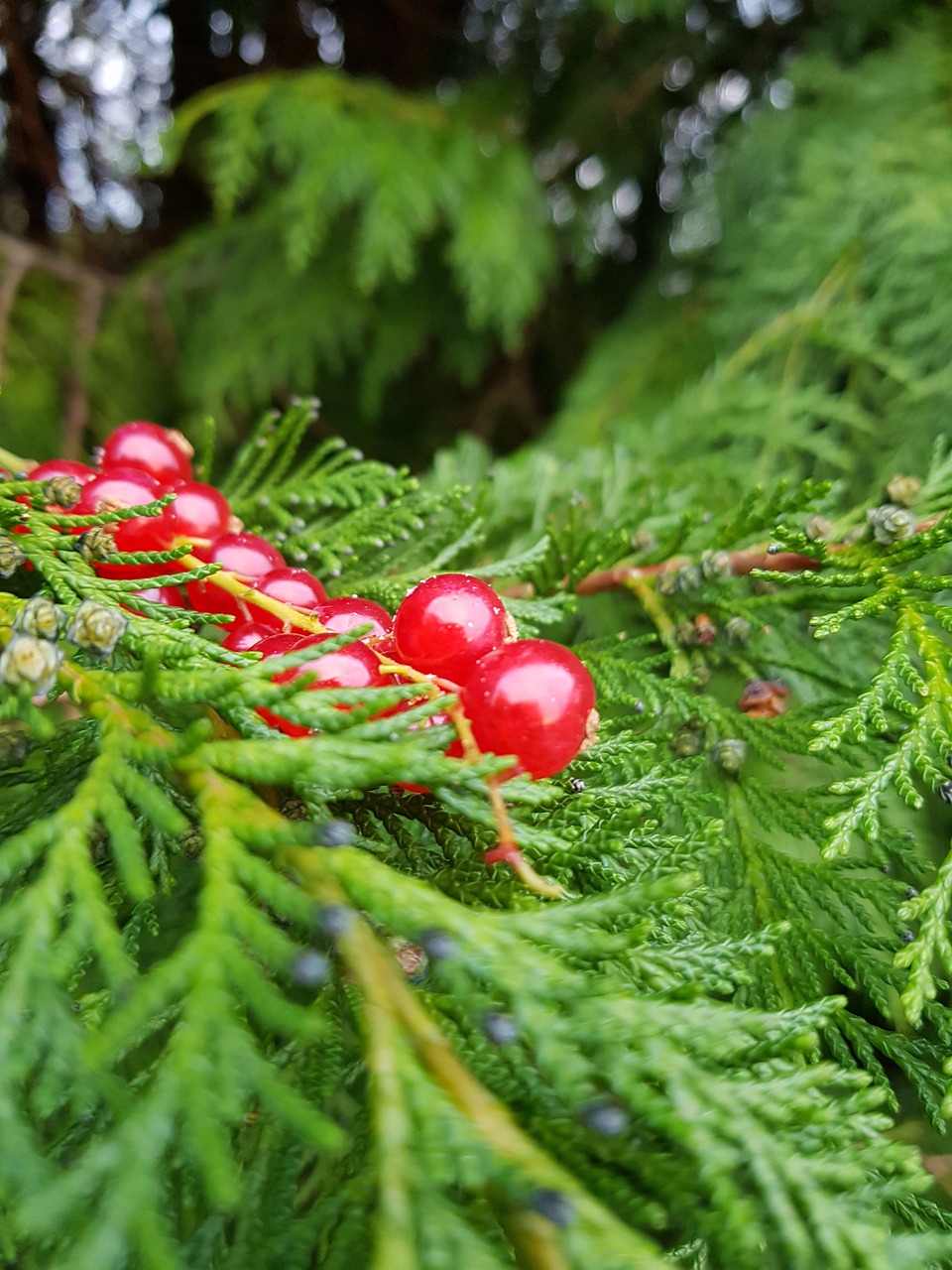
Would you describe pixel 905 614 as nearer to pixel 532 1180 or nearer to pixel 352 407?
pixel 532 1180

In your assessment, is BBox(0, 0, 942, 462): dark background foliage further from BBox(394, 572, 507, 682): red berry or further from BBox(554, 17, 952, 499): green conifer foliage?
BBox(394, 572, 507, 682): red berry

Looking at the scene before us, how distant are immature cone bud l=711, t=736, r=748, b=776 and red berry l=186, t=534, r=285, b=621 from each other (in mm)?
352

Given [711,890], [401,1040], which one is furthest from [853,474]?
[401,1040]

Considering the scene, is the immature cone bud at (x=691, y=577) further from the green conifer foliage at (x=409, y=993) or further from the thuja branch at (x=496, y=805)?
the thuja branch at (x=496, y=805)

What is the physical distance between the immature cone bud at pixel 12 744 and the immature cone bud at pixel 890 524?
0.57 m

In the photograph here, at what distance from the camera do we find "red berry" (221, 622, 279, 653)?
554mm

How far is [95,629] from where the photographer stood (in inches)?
17.3

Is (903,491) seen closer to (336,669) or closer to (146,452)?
(336,669)

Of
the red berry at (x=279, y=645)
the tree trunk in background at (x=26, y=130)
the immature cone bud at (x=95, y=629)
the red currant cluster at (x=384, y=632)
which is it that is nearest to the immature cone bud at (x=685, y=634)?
the red currant cluster at (x=384, y=632)

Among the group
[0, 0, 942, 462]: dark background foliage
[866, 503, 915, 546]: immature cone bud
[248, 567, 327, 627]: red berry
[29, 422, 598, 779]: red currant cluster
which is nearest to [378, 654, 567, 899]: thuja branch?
[29, 422, 598, 779]: red currant cluster

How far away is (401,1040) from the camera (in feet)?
1.17

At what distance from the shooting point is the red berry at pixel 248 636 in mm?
554

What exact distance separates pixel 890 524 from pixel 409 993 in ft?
1.55

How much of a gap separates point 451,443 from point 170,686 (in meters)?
1.86
